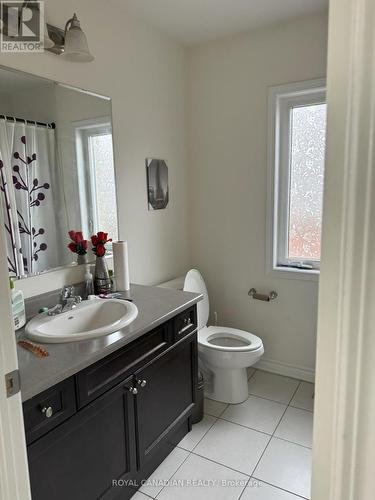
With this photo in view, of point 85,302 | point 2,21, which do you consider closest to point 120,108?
point 2,21

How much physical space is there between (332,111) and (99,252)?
164cm

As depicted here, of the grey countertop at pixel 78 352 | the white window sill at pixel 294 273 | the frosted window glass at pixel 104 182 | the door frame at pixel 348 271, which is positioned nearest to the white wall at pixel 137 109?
the frosted window glass at pixel 104 182

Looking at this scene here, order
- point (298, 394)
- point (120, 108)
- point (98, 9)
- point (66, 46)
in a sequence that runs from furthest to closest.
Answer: point (298, 394) < point (120, 108) < point (98, 9) < point (66, 46)

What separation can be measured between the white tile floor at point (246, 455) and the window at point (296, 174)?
38.2 inches

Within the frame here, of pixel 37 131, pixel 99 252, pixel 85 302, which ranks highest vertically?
pixel 37 131

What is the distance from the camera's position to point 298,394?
8.07 feet

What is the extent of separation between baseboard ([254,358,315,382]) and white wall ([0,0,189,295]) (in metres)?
1.00

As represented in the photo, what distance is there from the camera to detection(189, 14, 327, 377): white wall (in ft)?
7.95

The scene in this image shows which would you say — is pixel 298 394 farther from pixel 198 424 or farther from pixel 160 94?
pixel 160 94

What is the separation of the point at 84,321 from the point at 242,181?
1.56 metres

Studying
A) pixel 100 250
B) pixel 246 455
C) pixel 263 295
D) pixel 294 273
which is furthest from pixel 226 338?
pixel 100 250

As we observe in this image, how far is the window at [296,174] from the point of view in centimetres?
241

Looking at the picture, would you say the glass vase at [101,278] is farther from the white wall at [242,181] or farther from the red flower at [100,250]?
the white wall at [242,181]

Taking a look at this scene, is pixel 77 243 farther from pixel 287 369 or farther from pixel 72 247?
pixel 287 369
